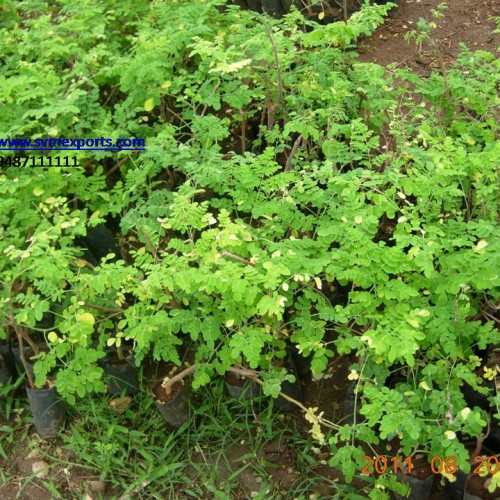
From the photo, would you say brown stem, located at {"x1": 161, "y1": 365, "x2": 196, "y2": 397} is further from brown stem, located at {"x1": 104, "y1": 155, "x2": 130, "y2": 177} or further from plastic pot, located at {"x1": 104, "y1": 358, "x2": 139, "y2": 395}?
brown stem, located at {"x1": 104, "y1": 155, "x2": 130, "y2": 177}

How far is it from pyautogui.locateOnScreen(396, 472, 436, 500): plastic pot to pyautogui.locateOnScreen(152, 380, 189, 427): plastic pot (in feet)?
3.75

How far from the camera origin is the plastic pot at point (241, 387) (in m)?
3.17

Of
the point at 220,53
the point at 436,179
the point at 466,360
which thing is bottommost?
the point at 466,360

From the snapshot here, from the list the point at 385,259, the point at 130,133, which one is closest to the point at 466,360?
the point at 385,259

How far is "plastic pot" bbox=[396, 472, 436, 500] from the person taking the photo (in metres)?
2.66

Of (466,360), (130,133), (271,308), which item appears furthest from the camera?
(130,133)

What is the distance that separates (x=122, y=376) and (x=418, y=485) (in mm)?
1634

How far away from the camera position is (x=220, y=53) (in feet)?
10.7

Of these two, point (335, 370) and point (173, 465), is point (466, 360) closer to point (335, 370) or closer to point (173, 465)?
point (335, 370)

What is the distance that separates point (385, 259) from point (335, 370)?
3.17 ft
